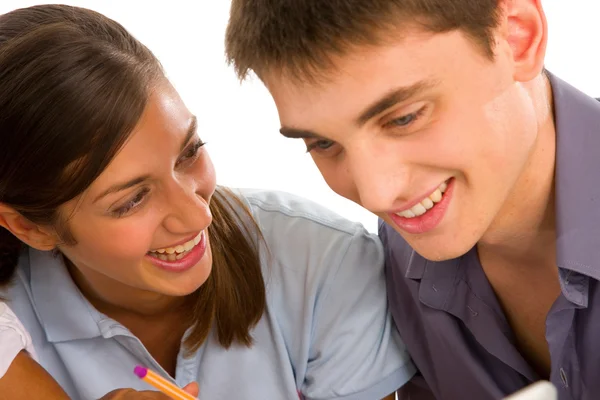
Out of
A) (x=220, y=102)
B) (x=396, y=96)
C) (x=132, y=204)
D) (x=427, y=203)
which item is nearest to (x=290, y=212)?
(x=132, y=204)

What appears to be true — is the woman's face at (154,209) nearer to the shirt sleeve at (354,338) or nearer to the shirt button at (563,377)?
the shirt sleeve at (354,338)

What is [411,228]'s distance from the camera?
113 cm

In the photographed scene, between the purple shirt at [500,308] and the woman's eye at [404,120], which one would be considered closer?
the woman's eye at [404,120]

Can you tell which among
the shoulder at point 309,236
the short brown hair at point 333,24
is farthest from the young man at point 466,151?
the shoulder at point 309,236

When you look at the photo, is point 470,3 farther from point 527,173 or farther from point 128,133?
point 128,133

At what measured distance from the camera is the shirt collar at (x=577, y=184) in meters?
1.15

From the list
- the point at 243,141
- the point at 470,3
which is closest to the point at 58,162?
the point at 470,3

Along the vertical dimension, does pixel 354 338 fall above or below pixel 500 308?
below

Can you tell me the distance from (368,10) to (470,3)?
0.39 ft

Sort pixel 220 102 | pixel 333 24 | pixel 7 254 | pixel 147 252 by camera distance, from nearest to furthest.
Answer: pixel 333 24 < pixel 147 252 < pixel 7 254 < pixel 220 102

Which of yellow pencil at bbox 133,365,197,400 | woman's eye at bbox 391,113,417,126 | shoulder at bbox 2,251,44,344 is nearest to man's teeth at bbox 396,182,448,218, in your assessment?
woman's eye at bbox 391,113,417,126

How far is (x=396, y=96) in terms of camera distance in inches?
38.8

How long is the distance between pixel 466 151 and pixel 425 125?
60mm

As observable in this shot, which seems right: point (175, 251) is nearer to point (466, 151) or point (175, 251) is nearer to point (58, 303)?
point (58, 303)
